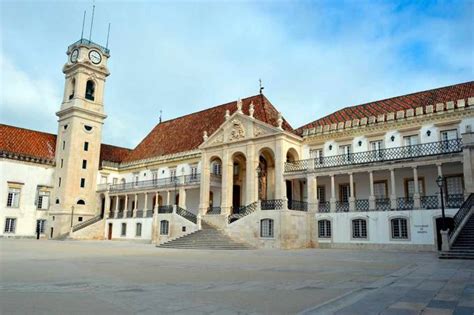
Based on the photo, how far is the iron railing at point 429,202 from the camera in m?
22.1

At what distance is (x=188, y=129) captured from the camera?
41.9 meters

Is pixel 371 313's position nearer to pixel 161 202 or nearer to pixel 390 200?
pixel 390 200

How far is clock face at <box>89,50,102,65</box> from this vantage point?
1710 inches

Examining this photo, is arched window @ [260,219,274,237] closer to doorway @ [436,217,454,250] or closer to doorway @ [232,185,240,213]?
doorway @ [232,185,240,213]

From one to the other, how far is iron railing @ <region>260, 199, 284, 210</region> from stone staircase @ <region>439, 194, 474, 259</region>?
11.0 meters

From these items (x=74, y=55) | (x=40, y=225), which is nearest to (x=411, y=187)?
(x=40, y=225)

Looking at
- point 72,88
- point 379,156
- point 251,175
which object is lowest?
point 251,175

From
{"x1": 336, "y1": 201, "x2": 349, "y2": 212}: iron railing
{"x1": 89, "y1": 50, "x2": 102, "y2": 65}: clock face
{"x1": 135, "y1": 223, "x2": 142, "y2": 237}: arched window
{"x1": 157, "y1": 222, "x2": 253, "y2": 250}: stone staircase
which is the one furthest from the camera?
{"x1": 89, "y1": 50, "x2": 102, "y2": 65}: clock face

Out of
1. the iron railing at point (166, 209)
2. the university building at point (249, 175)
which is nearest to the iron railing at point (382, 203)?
the university building at point (249, 175)

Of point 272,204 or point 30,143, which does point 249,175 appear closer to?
point 272,204

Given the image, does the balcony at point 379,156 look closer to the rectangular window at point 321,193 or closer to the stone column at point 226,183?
the rectangular window at point 321,193

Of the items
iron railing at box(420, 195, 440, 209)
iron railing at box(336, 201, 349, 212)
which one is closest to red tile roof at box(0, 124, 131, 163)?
iron railing at box(336, 201, 349, 212)

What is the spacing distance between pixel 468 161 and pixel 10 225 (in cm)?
3944

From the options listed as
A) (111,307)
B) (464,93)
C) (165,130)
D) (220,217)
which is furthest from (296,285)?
(165,130)
